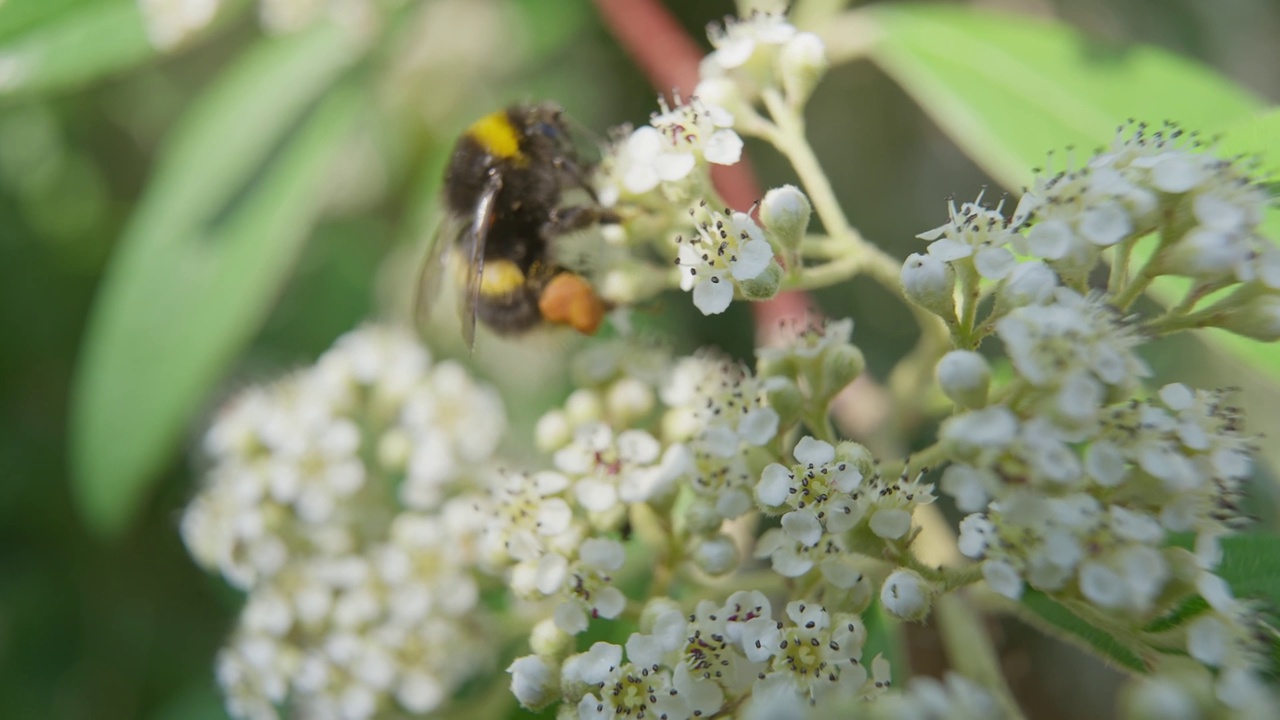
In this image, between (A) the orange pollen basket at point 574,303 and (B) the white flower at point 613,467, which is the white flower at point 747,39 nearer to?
(A) the orange pollen basket at point 574,303

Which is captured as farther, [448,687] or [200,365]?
[200,365]

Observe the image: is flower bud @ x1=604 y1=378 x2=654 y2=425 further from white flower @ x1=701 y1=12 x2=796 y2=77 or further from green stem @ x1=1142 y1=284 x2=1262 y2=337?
green stem @ x1=1142 y1=284 x2=1262 y2=337

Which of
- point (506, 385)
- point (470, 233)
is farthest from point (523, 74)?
point (470, 233)

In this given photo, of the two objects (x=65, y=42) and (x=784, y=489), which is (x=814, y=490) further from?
(x=65, y=42)

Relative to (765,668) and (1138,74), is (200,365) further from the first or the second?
(1138,74)

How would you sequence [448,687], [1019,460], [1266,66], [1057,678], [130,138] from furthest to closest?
[130,138] < [1266,66] < [1057,678] < [448,687] < [1019,460]

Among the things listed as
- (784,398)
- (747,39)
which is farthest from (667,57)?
(784,398)
